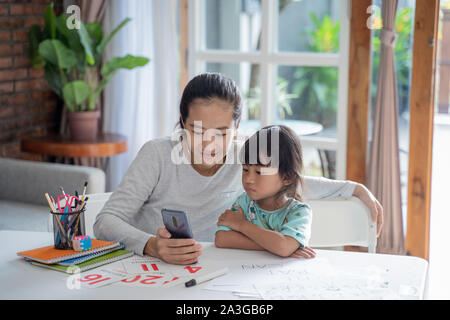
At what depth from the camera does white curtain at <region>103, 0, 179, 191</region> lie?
10.9ft

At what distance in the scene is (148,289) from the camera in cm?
132

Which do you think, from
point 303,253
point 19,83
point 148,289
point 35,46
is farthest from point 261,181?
point 19,83

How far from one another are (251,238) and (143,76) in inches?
79.2

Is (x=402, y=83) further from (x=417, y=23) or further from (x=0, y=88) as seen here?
(x=0, y=88)

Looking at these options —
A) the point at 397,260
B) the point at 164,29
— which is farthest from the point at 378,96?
the point at 397,260

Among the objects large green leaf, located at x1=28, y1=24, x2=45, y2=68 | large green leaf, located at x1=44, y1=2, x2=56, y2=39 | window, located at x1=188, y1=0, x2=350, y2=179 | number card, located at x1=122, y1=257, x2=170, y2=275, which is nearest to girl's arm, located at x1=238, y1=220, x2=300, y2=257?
number card, located at x1=122, y1=257, x2=170, y2=275

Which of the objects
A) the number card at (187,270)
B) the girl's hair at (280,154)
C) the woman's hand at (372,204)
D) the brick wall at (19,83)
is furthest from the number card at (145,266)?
the brick wall at (19,83)

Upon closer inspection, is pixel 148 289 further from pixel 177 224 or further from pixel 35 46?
pixel 35 46

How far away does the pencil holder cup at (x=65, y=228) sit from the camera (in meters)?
1.52

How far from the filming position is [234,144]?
1.89m

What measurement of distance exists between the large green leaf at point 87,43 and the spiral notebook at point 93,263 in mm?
1787

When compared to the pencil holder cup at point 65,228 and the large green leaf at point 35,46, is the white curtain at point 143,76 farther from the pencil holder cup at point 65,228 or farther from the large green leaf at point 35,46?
the pencil holder cup at point 65,228

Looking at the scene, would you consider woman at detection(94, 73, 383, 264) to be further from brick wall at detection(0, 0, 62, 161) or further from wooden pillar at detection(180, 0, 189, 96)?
brick wall at detection(0, 0, 62, 161)

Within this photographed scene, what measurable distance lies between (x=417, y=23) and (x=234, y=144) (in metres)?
1.27
